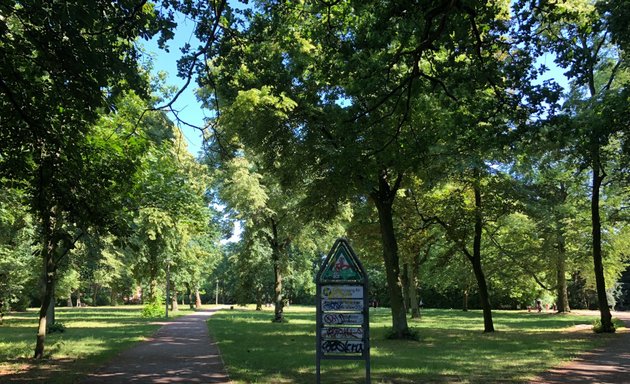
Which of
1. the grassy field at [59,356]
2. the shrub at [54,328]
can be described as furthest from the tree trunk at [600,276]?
the shrub at [54,328]

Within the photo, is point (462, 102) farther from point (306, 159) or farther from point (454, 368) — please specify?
point (306, 159)

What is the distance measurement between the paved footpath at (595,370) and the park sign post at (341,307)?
11.4 feet

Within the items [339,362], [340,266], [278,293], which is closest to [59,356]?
[339,362]

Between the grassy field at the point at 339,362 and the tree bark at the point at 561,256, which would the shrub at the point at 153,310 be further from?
the tree bark at the point at 561,256

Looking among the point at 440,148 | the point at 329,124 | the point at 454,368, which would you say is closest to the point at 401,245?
the point at 440,148

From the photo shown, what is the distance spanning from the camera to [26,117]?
7.79 metres

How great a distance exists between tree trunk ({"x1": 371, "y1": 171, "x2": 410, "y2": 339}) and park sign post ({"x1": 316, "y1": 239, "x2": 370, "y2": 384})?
9369mm

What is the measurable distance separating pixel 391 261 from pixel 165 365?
917cm

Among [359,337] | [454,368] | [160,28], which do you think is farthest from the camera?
[454,368]

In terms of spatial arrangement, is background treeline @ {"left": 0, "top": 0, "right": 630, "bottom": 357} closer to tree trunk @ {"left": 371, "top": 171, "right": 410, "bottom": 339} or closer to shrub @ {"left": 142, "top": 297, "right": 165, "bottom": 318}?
tree trunk @ {"left": 371, "top": 171, "right": 410, "bottom": 339}

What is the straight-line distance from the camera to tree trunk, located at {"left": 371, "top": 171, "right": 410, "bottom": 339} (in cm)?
1794

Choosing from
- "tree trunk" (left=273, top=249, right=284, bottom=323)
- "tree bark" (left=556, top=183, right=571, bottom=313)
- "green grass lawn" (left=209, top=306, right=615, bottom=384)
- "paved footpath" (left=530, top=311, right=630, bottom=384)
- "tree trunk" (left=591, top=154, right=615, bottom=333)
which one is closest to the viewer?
"paved footpath" (left=530, top=311, right=630, bottom=384)

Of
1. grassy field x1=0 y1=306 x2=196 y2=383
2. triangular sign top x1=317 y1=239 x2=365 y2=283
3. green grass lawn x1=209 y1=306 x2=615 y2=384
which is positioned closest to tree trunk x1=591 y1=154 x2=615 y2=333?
green grass lawn x1=209 y1=306 x2=615 y2=384

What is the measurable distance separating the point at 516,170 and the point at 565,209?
38.2 ft
